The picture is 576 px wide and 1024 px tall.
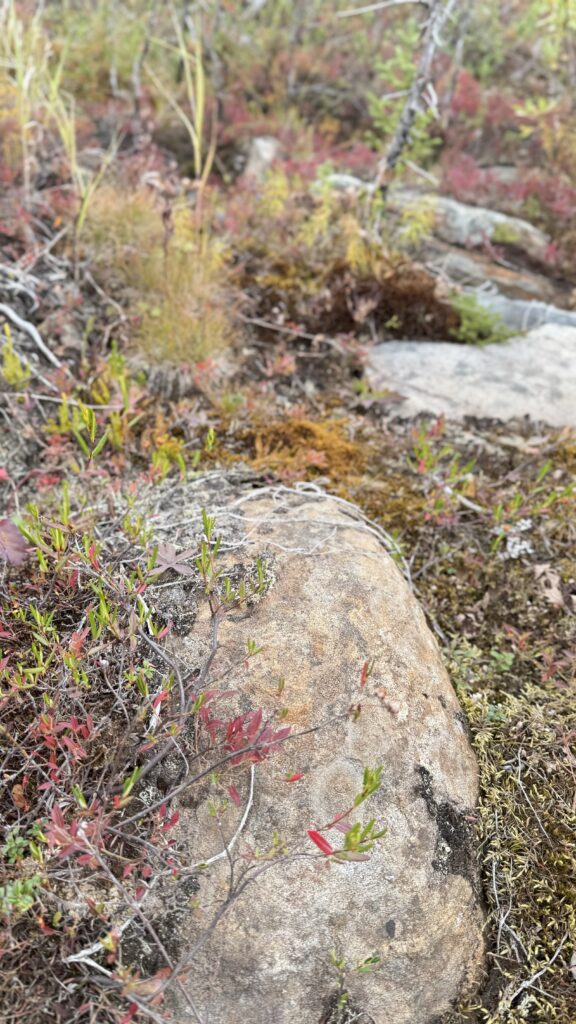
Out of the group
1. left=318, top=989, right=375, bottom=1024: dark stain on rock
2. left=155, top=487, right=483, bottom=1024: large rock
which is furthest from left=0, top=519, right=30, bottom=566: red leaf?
left=318, top=989, right=375, bottom=1024: dark stain on rock

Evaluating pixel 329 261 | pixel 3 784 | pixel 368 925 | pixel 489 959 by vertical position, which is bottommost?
pixel 489 959

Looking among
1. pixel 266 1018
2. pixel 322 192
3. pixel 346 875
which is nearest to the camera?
pixel 266 1018

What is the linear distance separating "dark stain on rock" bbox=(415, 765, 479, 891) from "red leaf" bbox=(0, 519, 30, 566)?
1.81 m

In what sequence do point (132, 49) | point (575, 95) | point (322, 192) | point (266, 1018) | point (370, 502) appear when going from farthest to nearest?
point (575, 95), point (132, 49), point (322, 192), point (370, 502), point (266, 1018)

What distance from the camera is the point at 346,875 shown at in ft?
7.36

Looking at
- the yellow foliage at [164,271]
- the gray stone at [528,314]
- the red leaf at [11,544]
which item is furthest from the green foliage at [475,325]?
the red leaf at [11,544]

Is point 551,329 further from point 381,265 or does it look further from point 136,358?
point 136,358

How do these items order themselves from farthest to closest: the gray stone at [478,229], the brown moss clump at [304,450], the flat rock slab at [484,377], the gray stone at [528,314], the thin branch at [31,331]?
the gray stone at [478,229] → the gray stone at [528,314] → the flat rock slab at [484,377] → the thin branch at [31,331] → the brown moss clump at [304,450]

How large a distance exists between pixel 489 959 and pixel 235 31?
11816 millimetres

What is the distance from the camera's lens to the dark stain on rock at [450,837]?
2400 mm

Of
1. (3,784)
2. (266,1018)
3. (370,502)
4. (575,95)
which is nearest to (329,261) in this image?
(370,502)

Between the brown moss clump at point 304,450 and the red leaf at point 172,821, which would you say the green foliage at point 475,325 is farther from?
the red leaf at point 172,821

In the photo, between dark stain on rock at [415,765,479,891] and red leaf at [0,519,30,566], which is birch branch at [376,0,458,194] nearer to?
red leaf at [0,519,30,566]

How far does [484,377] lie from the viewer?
15.8ft
